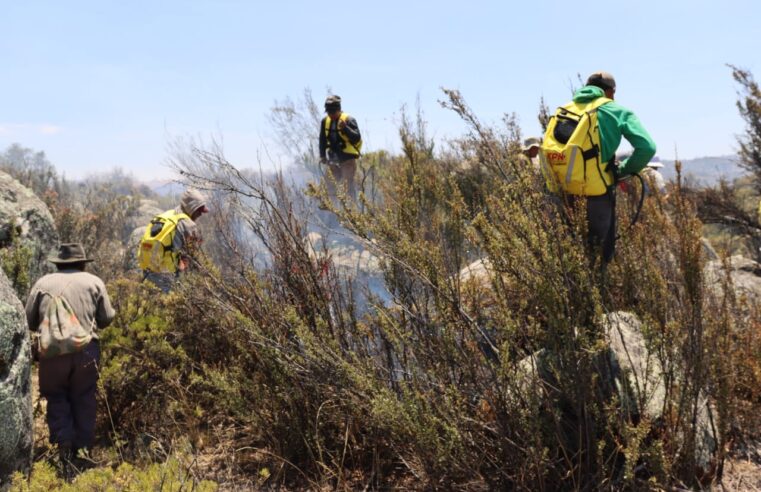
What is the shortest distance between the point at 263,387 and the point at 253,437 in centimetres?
39

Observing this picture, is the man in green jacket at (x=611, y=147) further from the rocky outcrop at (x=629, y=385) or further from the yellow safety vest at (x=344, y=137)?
the yellow safety vest at (x=344, y=137)

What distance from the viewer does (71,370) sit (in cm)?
371

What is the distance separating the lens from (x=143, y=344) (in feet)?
13.4

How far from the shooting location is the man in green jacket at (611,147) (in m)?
3.12

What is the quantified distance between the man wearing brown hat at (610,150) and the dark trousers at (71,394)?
3191 mm

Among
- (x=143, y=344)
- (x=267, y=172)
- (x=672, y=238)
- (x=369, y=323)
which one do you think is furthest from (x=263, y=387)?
(x=672, y=238)

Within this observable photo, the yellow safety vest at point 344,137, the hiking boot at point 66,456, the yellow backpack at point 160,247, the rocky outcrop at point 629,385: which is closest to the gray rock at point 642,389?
the rocky outcrop at point 629,385

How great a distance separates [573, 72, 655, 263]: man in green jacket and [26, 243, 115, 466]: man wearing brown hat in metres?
3.19

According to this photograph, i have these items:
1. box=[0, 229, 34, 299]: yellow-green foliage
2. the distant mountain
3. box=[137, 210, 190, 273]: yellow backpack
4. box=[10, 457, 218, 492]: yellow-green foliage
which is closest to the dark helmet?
box=[137, 210, 190, 273]: yellow backpack

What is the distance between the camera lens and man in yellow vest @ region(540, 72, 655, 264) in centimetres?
312

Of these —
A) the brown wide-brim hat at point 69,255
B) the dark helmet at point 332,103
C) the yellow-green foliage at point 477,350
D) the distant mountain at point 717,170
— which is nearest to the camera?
the yellow-green foliage at point 477,350

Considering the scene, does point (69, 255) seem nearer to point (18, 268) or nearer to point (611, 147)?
point (18, 268)

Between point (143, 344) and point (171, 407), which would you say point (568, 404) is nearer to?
point (171, 407)

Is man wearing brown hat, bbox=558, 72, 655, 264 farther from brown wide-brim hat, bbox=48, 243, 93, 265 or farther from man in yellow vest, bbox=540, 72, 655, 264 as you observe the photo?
brown wide-brim hat, bbox=48, 243, 93, 265
